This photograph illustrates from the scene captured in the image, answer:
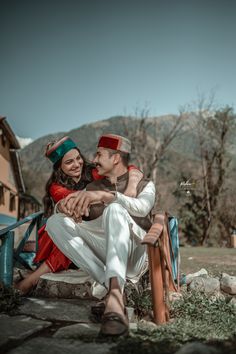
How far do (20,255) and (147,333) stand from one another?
2.33 metres

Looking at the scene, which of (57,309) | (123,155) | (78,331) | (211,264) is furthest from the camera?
(211,264)

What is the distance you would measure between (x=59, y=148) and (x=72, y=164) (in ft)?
0.66

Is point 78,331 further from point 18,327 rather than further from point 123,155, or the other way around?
point 123,155

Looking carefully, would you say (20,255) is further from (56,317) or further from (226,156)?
(226,156)

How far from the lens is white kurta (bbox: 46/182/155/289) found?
2508 mm

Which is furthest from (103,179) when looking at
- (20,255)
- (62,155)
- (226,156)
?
(226,156)

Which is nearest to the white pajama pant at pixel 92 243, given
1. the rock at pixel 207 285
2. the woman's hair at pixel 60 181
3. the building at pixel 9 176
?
the woman's hair at pixel 60 181

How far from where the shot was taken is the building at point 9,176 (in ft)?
66.5

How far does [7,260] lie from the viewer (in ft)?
10.2

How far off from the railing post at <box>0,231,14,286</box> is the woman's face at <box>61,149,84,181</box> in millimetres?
796

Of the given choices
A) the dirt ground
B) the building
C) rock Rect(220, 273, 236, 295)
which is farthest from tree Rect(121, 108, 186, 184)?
rock Rect(220, 273, 236, 295)

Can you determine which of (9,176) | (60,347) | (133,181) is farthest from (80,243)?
(9,176)

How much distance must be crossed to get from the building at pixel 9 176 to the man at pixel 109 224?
16195 mm

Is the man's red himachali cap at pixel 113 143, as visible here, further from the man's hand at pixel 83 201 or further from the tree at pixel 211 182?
the tree at pixel 211 182
